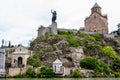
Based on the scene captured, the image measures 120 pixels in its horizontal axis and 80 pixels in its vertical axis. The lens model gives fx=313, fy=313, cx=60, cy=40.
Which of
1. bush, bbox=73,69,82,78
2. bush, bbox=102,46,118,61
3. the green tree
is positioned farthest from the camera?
bush, bbox=102,46,118,61

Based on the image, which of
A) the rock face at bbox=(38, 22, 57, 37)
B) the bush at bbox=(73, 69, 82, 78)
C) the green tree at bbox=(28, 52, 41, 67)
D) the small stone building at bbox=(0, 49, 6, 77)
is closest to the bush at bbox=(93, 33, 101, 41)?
the rock face at bbox=(38, 22, 57, 37)

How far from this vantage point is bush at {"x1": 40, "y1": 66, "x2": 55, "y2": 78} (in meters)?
56.6

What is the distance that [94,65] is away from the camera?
61625 millimetres

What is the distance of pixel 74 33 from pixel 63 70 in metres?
16.7

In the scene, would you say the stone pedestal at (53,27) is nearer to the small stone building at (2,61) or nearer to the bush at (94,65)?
the bush at (94,65)

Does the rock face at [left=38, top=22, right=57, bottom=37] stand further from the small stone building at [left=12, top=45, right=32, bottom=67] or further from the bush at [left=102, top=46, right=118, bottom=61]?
the bush at [left=102, top=46, right=118, bottom=61]

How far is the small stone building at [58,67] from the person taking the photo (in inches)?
2328

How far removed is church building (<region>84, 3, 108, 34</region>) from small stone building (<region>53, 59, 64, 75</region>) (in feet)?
90.3

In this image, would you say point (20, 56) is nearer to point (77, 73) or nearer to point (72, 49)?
point (72, 49)

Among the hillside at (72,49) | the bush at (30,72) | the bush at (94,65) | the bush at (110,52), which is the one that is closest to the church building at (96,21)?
the hillside at (72,49)

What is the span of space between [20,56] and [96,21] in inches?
1218

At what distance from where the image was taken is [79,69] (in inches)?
2341

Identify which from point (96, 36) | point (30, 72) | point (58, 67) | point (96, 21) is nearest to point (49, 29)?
point (96, 36)

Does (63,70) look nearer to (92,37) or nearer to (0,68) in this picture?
(0,68)
